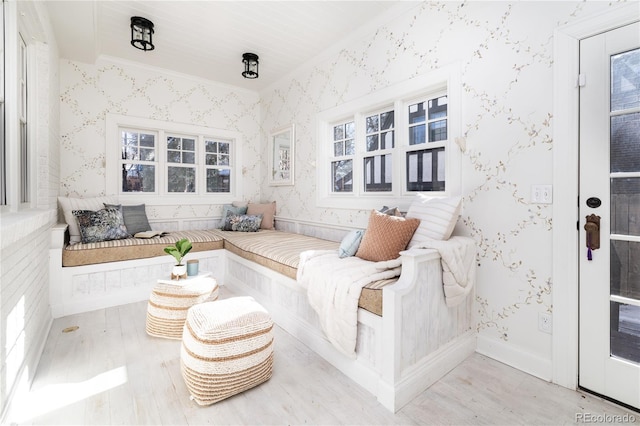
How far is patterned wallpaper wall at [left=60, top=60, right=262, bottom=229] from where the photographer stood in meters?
3.55

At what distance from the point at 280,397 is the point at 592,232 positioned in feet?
6.36

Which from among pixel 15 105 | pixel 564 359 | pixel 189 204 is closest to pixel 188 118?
pixel 189 204

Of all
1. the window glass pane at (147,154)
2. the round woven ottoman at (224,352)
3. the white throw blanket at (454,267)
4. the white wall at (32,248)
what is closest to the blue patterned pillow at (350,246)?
the white throw blanket at (454,267)

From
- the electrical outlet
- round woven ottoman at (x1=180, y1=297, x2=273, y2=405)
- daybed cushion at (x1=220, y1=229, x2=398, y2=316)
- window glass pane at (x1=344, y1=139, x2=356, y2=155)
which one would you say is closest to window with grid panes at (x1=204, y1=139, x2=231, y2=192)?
daybed cushion at (x1=220, y1=229, x2=398, y2=316)

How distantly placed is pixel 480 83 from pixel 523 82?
278 millimetres

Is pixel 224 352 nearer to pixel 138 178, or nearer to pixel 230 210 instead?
pixel 230 210

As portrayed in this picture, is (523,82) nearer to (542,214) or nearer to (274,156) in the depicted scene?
(542,214)

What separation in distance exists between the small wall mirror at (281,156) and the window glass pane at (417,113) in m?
1.77

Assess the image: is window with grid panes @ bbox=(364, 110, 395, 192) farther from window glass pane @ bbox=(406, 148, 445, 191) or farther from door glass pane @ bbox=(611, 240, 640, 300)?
door glass pane @ bbox=(611, 240, 640, 300)

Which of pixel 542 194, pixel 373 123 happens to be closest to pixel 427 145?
pixel 373 123

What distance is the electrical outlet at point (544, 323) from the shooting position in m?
1.87

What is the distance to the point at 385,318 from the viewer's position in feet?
5.28

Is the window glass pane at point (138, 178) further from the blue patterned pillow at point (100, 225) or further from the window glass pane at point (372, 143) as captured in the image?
the window glass pane at point (372, 143)

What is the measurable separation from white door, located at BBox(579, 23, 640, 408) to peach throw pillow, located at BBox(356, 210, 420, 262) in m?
0.96
